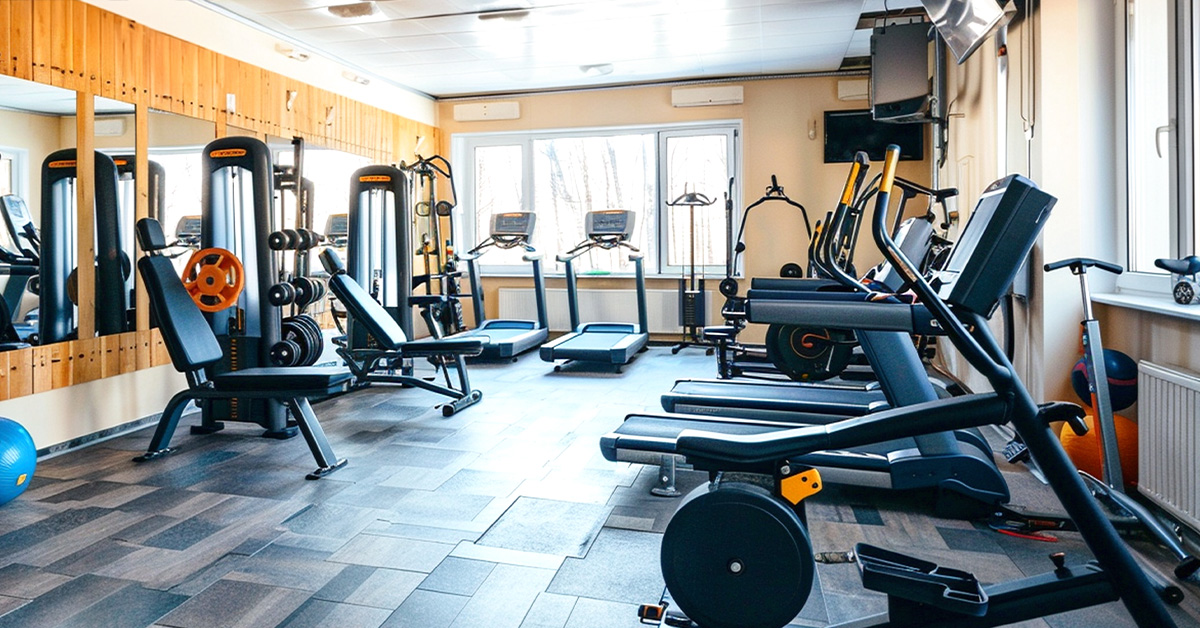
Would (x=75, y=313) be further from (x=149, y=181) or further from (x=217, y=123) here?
(x=217, y=123)

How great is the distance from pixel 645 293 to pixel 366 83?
3.49 m

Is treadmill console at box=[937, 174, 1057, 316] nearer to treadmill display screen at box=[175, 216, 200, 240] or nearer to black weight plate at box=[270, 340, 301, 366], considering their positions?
black weight plate at box=[270, 340, 301, 366]

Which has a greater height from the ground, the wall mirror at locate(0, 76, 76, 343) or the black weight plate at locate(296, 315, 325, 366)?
the wall mirror at locate(0, 76, 76, 343)

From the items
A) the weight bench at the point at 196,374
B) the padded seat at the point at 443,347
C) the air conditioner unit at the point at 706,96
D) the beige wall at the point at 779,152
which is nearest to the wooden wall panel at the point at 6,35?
the weight bench at the point at 196,374

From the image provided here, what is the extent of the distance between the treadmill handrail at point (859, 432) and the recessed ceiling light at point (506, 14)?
14.4 ft

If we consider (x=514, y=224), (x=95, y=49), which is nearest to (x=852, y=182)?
(x=95, y=49)

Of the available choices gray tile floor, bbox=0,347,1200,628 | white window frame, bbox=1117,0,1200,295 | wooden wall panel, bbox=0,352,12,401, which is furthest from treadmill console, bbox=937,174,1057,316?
wooden wall panel, bbox=0,352,12,401

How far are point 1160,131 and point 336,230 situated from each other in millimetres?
5765

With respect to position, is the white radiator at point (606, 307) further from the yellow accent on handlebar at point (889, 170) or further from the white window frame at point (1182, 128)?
Answer: the yellow accent on handlebar at point (889, 170)

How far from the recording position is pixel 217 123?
16.7 feet

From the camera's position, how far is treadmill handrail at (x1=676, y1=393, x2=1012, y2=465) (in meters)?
1.64

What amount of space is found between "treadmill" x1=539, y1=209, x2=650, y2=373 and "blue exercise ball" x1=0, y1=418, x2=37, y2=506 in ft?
12.3

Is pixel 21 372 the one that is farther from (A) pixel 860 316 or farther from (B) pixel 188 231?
(A) pixel 860 316

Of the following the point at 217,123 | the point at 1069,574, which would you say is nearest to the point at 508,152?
the point at 217,123
